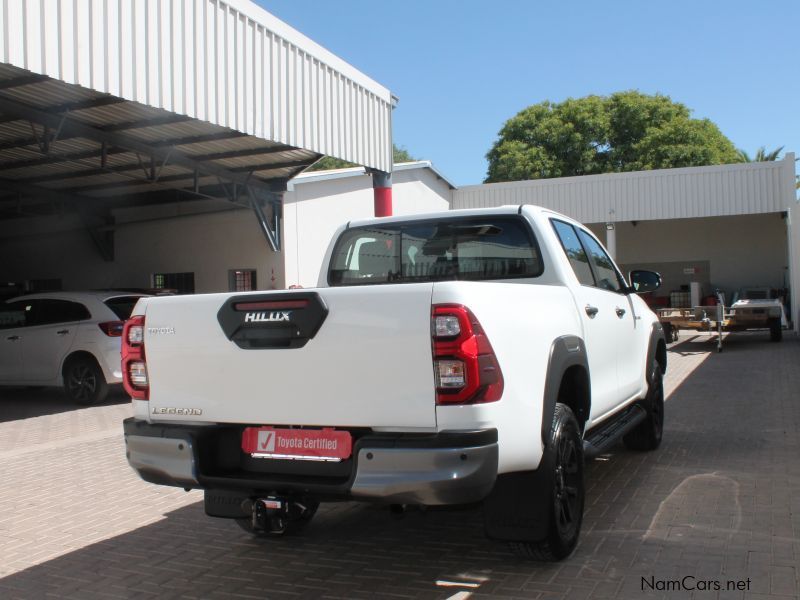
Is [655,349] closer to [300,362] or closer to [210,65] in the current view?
[300,362]

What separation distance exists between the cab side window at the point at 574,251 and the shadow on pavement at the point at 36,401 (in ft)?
26.5

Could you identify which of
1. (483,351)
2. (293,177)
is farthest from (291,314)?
(293,177)

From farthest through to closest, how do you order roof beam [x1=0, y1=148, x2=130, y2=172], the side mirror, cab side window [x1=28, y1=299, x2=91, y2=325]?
1. roof beam [x1=0, y1=148, x2=130, y2=172]
2. cab side window [x1=28, y1=299, x2=91, y2=325]
3. the side mirror

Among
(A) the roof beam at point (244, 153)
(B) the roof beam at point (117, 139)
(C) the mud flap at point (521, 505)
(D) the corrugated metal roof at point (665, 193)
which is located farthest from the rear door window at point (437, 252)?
(D) the corrugated metal roof at point (665, 193)

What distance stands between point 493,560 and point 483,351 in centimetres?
164

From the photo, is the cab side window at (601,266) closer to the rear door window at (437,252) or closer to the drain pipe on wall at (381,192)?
the rear door window at (437,252)

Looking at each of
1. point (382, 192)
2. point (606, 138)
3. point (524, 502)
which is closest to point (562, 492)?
point (524, 502)

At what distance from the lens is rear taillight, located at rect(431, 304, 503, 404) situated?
3.28 metres

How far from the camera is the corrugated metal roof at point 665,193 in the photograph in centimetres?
2252

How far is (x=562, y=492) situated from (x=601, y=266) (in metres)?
2.42

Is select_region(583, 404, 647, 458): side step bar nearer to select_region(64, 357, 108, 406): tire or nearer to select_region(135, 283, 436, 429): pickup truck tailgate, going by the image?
select_region(135, 283, 436, 429): pickup truck tailgate

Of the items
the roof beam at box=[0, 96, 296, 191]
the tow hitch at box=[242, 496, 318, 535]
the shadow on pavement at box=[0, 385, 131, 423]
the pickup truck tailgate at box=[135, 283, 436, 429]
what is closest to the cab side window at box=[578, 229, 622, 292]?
the pickup truck tailgate at box=[135, 283, 436, 429]

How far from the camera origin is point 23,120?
40.8ft

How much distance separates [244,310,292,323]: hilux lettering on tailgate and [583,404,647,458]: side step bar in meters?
1.94
